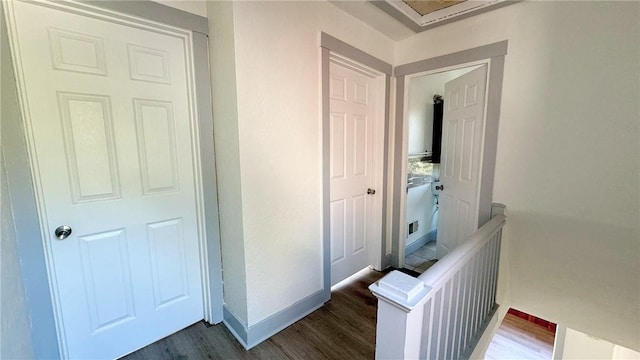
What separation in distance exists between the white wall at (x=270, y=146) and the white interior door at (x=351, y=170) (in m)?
0.28

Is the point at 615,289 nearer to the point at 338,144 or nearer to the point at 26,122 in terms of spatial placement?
the point at 338,144

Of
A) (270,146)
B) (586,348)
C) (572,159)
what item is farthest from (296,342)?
(586,348)

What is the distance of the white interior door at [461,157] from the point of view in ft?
6.69

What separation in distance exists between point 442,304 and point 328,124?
1.32 m

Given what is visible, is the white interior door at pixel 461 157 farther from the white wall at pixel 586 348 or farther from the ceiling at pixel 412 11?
the white wall at pixel 586 348

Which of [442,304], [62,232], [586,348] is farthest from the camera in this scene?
[586,348]

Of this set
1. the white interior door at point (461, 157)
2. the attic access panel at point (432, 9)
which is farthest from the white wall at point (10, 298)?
the white interior door at point (461, 157)

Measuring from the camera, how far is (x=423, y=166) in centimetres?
329

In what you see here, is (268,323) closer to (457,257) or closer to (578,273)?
(457,257)

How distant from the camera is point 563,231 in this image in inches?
65.4

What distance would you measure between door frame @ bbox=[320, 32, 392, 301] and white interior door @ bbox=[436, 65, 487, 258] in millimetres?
597

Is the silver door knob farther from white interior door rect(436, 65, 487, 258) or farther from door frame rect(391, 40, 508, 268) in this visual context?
white interior door rect(436, 65, 487, 258)

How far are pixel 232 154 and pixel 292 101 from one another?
0.51m

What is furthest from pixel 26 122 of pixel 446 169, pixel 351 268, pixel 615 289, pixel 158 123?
pixel 615 289
